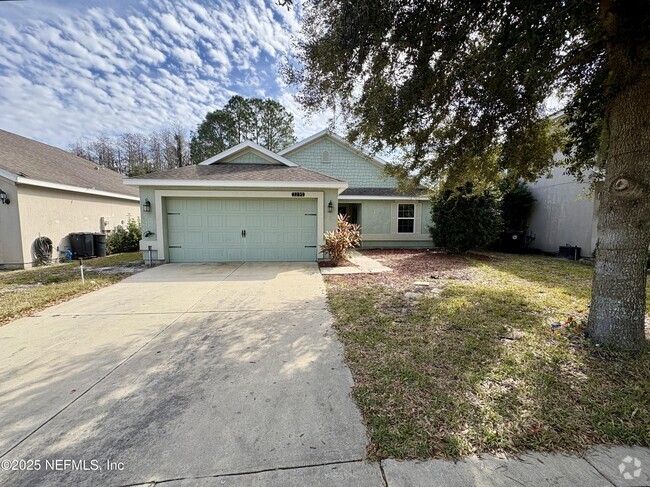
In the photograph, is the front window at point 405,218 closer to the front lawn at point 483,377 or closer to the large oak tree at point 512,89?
the large oak tree at point 512,89

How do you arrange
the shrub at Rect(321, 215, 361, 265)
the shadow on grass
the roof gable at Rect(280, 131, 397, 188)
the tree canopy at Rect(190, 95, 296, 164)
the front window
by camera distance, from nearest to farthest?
the shadow on grass → the shrub at Rect(321, 215, 361, 265) → the front window → the roof gable at Rect(280, 131, 397, 188) → the tree canopy at Rect(190, 95, 296, 164)

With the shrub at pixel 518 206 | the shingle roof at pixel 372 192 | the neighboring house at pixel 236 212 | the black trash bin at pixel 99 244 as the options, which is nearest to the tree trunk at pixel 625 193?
the neighboring house at pixel 236 212

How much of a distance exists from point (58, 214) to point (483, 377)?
13.6 m

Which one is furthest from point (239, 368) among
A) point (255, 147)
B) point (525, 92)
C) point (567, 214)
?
point (567, 214)

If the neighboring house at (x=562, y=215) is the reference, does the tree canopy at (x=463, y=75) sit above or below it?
above

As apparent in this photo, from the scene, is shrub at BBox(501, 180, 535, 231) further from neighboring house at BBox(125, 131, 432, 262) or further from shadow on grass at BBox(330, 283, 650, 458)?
shadow on grass at BBox(330, 283, 650, 458)

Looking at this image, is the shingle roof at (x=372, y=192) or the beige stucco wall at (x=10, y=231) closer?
the beige stucco wall at (x=10, y=231)

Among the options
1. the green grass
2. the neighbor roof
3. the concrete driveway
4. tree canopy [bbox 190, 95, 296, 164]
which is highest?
tree canopy [bbox 190, 95, 296, 164]

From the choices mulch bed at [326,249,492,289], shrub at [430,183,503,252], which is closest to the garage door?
mulch bed at [326,249,492,289]

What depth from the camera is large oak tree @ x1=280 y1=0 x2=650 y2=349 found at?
2.95 m

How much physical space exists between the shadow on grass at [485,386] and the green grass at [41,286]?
539 centimetres

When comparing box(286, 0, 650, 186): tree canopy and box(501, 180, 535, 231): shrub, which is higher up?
box(286, 0, 650, 186): tree canopy

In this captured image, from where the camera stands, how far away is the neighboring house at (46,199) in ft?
27.9

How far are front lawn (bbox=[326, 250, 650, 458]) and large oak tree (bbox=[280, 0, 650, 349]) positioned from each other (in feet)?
2.77
